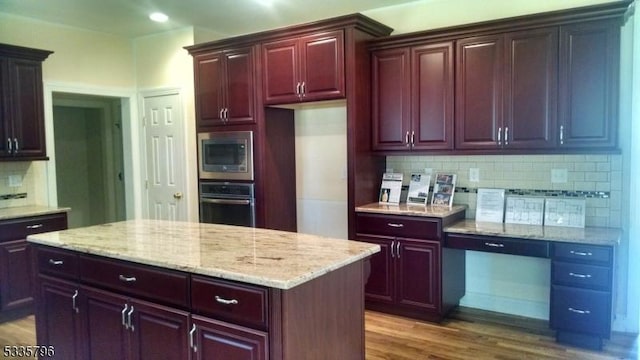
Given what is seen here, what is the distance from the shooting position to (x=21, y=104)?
421 cm

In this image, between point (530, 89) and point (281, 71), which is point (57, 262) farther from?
point (530, 89)

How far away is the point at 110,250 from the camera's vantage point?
7.59 feet

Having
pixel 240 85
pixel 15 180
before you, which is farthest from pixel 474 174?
pixel 15 180

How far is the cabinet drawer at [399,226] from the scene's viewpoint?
3.61 meters

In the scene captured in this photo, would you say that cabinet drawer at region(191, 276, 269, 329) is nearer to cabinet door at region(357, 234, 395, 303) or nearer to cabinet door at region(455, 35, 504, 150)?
cabinet door at region(357, 234, 395, 303)

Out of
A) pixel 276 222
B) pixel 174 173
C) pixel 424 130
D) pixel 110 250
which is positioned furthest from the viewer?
pixel 174 173

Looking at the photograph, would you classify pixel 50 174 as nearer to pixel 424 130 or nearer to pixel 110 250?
pixel 110 250

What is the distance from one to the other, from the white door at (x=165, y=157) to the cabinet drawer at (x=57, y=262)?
2548mm

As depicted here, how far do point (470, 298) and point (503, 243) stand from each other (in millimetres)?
900

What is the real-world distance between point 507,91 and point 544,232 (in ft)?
3.53

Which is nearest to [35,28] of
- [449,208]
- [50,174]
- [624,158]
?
[50,174]

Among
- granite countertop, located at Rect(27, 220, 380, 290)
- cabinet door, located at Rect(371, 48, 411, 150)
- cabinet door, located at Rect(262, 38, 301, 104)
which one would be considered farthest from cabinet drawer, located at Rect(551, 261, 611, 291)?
cabinet door, located at Rect(262, 38, 301, 104)

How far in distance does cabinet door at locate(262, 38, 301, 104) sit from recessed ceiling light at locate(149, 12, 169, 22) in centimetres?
112

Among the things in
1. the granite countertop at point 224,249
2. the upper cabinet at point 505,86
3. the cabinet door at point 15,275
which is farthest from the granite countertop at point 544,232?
the cabinet door at point 15,275
